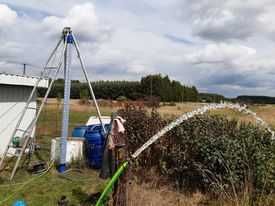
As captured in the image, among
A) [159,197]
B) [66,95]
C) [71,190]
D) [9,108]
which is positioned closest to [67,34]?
[66,95]

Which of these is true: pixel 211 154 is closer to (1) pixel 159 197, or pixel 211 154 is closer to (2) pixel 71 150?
(1) pixel 159 197

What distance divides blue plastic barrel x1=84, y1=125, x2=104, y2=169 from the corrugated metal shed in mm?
2547

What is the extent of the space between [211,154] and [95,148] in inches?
146

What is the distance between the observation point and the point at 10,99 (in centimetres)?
1013

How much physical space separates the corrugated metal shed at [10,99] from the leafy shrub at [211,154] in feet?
13.0

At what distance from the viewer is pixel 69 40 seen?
874cm

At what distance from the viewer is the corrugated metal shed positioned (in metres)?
9.74

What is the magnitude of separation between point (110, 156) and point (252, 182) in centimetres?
234

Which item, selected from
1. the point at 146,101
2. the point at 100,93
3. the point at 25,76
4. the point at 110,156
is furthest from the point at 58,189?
the point at 100,93

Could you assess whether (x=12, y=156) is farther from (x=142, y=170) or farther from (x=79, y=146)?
(x=142, y=170)

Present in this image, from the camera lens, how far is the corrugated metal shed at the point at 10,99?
974 cm

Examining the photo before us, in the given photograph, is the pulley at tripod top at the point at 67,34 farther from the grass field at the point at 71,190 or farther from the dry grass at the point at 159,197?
the dry grass at the point at 159,197

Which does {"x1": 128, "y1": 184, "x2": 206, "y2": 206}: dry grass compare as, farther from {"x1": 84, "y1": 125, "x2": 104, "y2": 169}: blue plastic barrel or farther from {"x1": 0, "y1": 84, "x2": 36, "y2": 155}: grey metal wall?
{"x1": 0, "y1": 84, "x2": 36, "y2": 155}: grey metal wall

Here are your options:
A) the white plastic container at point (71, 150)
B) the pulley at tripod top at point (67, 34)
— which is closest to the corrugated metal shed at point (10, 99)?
the white plastic container at point (71, 150)
